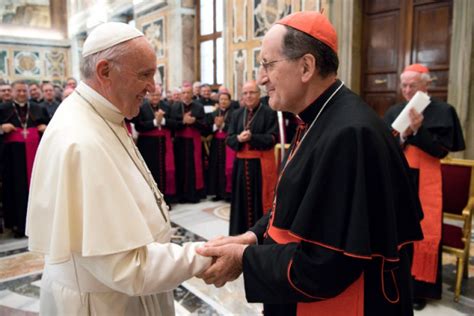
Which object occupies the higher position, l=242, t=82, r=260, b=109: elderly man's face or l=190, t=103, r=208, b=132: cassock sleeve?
l=242, t=82, r=260, b=109: elderly man's face

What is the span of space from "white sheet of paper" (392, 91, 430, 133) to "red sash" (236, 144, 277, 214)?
1874 millimetres

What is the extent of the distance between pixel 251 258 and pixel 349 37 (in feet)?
19.3

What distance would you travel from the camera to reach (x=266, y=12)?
7953 millimetres

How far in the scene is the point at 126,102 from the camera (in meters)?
1.65

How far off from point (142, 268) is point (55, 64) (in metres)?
7.12

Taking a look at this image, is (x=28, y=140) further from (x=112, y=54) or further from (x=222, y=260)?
(x=222, y=260)

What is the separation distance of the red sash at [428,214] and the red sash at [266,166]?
1.83m

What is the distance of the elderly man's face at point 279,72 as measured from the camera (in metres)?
1.50

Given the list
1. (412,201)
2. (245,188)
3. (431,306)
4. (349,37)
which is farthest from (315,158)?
(349,37)

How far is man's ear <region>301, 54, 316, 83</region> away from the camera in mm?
1473

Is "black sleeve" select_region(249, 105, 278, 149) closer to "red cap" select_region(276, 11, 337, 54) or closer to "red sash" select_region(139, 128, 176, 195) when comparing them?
"red sash" select_region(139, 128, 176, 195)

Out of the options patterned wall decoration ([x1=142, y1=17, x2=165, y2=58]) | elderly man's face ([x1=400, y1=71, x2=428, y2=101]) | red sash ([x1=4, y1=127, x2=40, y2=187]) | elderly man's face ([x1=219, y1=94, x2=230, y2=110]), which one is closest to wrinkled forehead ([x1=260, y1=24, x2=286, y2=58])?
elderly man's face ([x1=400, y1=71, x2=428, y2=101])

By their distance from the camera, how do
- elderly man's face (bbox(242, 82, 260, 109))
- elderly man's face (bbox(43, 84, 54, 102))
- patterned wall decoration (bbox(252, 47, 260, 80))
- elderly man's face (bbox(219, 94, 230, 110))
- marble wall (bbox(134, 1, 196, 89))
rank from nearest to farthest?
elderly man's face (bbox(242, 82, 260, 109)) < elderly man's face (bbox(43, 84, 54, 102)) < elderly man's face (bbox(219, 94, 230, 110)) < patterned wall decoration (bbox(252, 47, 260, 80)) < marble wall (bbox(134, 1, 196, 89))

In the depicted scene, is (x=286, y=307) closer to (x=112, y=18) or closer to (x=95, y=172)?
(x=95, y=172)
